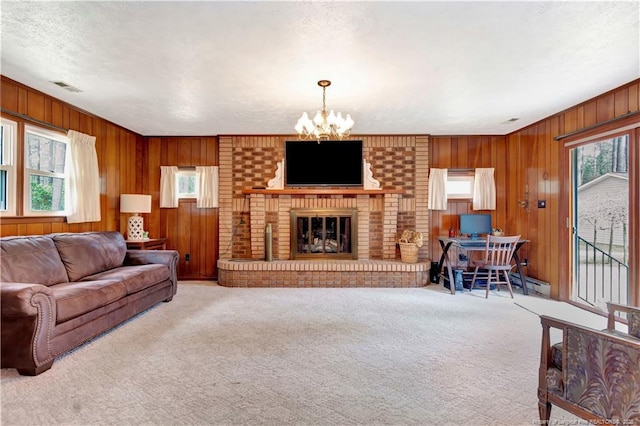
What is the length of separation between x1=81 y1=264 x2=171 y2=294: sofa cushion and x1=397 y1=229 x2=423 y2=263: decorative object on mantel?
11.3 ft

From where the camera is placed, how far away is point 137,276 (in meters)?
3.29

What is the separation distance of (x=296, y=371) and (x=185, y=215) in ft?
13.1

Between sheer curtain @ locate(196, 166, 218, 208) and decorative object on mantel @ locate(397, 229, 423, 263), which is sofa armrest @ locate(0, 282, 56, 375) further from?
decorative object on mantel @ locate(397, 229, 423, 263)

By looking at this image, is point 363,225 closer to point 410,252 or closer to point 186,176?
point 410,252

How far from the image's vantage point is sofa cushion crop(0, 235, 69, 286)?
260 cm

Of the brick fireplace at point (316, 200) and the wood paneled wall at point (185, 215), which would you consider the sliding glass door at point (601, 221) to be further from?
the wood paneled wall at point (185, 215)

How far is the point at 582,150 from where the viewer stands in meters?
3.85

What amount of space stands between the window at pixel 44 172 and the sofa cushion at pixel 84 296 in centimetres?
118

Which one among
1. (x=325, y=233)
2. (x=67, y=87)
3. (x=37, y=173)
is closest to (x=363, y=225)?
(x=325, y=233)

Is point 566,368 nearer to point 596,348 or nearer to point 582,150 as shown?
point 596,348

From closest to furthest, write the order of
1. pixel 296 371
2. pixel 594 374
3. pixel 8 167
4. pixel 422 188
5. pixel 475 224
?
1. pixel 594 374
2. pixel 296 371
3. pixel 8 167
4. pixel 475 224
5. pixel 422 188

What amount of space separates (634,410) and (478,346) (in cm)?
147


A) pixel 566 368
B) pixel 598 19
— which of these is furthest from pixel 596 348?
pixel 598 19

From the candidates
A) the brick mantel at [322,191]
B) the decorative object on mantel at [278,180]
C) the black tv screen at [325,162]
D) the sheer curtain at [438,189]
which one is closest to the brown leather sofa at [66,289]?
the brick mantel at [322,191]
